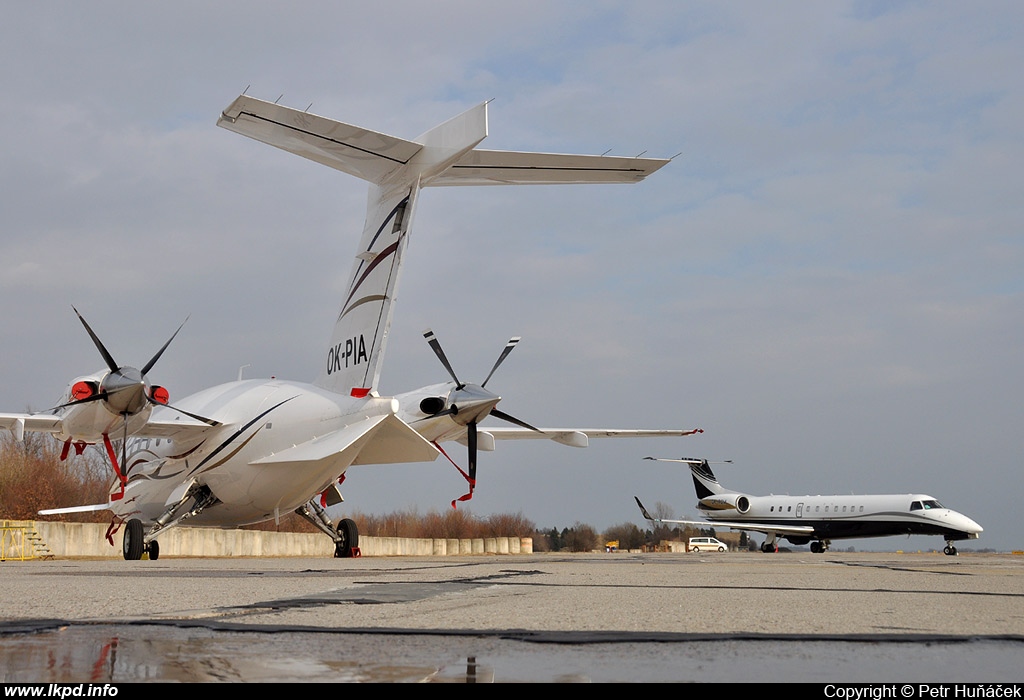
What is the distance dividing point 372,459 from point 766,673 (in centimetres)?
1359

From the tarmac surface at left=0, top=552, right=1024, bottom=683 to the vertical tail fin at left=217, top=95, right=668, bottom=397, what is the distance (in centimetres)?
774

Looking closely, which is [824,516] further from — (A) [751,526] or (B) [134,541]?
(B) [134,541]

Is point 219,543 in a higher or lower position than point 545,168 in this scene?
lower

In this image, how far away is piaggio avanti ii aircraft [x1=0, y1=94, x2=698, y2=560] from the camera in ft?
47.9

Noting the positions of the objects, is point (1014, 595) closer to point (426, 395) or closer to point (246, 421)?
point (426, 395)

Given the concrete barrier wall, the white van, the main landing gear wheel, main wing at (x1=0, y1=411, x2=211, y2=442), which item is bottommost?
the white van

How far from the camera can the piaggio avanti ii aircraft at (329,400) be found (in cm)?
1460

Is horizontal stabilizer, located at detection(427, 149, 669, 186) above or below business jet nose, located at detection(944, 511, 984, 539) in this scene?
above

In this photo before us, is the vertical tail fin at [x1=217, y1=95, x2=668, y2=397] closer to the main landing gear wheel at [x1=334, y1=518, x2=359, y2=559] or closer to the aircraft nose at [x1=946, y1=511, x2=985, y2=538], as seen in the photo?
the main landing gear wheel at [x1=334, y1=518, x2=359, y2=559]

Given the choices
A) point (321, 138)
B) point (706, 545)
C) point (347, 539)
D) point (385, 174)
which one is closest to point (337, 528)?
point (347, 539)

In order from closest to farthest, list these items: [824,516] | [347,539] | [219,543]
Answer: [347,539], [219,543], [824,516]

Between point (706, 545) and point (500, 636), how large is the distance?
2618 inches

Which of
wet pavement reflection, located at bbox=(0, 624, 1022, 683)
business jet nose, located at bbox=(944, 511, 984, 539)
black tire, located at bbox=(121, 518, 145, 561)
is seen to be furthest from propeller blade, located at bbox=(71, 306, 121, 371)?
business jet nose, located at bbox=(944, 511, 984, 539)

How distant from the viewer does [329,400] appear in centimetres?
1623
